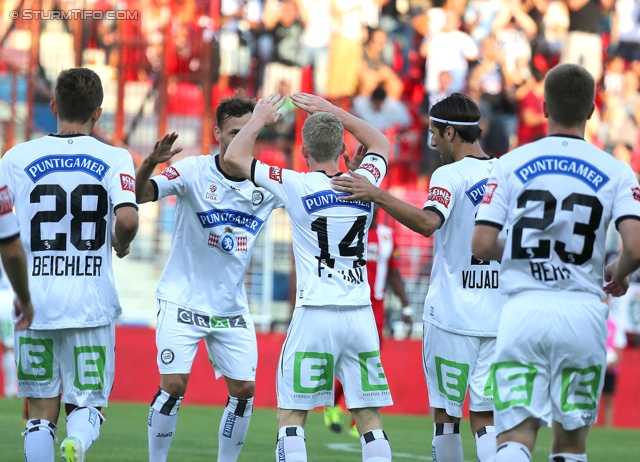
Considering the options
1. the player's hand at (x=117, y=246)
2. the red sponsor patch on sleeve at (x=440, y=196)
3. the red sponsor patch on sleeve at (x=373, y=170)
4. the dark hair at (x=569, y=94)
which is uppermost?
the dark hair at (x=569, y=94)

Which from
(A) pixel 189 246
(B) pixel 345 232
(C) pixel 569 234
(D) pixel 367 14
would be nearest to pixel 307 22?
(D) pixel 367 14

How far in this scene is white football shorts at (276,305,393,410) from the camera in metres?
6.05

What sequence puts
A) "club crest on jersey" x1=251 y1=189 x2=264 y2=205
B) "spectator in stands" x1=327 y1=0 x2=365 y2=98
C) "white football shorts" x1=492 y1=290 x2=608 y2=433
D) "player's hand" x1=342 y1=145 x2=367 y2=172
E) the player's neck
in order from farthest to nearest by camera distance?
"spectator in stands" x1=327 y1=0 x2=365 y2=98, "club crest on jersey" x1=251 y1=189 x2=264 y2=205, "player's hand" x1=342 y1=145 x2=367 y2=172, the player's neck, "white football shorts" x1=492 y1=290 x2=608 y2=433

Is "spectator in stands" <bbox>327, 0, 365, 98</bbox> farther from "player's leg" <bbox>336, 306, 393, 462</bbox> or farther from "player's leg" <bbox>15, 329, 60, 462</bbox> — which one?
"player's leg" <bbox>15, 329, 60, 462</bbox>

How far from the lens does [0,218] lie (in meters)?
4.59

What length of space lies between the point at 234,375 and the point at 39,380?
178 centimetres

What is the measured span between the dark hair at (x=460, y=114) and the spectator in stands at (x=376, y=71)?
468 inches

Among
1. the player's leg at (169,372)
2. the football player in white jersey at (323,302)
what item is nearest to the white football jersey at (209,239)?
the player's leg at (169,372)

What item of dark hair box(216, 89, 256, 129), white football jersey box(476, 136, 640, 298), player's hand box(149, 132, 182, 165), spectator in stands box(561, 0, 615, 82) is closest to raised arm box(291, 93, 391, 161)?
player's hand box(149, 132, 182, 165)

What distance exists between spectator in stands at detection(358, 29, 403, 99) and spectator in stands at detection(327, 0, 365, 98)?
13 cm

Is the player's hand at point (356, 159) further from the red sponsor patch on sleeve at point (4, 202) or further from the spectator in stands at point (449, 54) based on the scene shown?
the spectator in stands at point (449, 54)

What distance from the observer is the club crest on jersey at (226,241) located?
292 inches

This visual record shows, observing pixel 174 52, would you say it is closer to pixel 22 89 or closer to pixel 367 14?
pixel 22 89

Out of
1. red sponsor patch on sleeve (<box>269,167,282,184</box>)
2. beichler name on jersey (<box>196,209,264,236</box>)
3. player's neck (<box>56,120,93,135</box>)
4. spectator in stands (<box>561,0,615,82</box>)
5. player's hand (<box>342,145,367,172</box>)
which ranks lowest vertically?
beichler name on jersey (<box>196,209,264,236</box>)
